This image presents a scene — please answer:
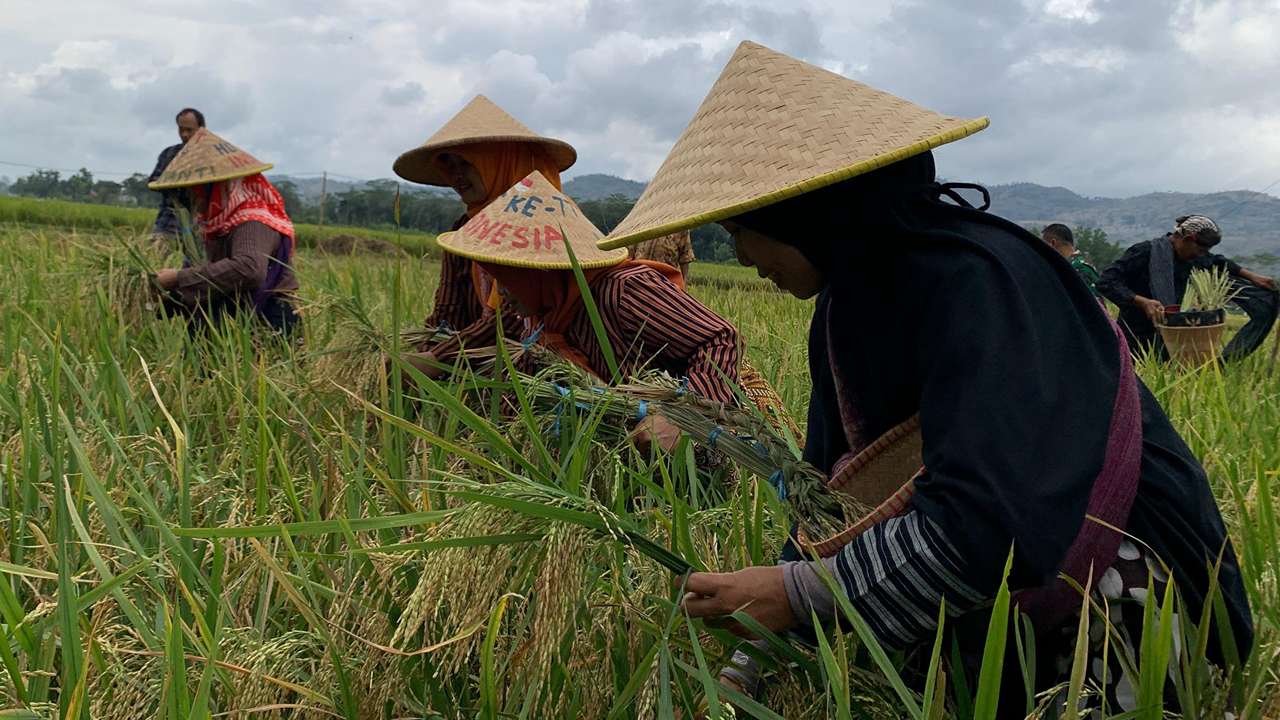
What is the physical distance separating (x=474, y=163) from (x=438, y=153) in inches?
5.9

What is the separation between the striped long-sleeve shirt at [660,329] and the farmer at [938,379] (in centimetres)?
94

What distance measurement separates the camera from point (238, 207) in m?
3.86

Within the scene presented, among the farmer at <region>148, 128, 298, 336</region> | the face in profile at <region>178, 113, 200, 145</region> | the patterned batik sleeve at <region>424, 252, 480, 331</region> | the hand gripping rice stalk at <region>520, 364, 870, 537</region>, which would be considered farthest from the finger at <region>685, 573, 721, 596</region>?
the face in profile at <region>178, 113, 200, 145</region>

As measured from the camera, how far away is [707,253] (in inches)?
70.2

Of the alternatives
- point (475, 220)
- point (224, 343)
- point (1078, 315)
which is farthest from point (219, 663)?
point (224, 343)

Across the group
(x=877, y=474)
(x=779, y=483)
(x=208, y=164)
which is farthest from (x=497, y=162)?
(x=877, y=474)

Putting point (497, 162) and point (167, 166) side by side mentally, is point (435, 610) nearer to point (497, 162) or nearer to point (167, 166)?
point (497, 162)

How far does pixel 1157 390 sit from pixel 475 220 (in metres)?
2.09

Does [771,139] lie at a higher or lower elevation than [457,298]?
higher

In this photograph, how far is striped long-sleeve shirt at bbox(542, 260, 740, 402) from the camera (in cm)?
222

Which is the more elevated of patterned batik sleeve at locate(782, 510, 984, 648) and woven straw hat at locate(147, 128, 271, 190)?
woven straw hat at locate(147, 128, 271, 190)

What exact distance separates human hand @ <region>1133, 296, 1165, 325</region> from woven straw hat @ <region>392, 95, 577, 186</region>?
3.77 metres

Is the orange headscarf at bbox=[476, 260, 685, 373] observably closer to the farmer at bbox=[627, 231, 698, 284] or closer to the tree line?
the tree line

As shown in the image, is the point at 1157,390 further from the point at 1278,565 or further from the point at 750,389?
the point at 1278,565
